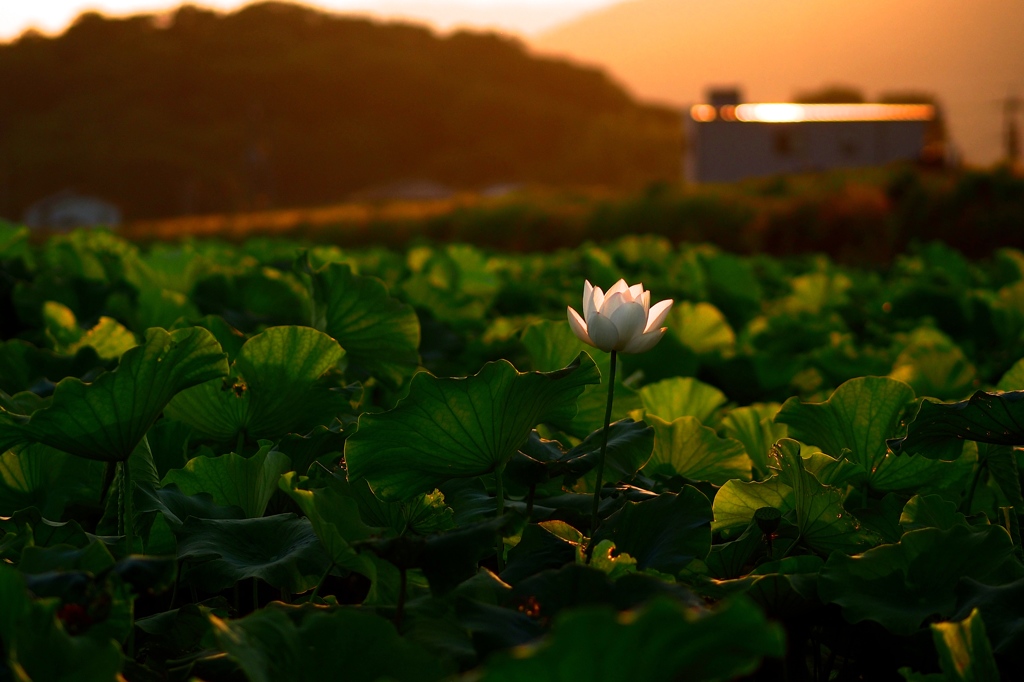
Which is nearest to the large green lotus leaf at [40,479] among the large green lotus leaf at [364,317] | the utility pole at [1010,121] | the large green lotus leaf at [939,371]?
the large green lotus leaf at [364,317]

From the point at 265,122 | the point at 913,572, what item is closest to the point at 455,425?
the point at 913,572

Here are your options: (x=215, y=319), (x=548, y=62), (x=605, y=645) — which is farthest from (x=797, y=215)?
(x=548, y=62)

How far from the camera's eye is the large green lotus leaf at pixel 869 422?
47.1 inches

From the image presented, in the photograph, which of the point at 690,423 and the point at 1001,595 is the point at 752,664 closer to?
the point at 1001,595

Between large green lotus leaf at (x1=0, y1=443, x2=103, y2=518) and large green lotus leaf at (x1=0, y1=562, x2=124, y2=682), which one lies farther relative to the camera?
large green lotus leaf at (x1=0, y1=443, x2=103, y2=518)

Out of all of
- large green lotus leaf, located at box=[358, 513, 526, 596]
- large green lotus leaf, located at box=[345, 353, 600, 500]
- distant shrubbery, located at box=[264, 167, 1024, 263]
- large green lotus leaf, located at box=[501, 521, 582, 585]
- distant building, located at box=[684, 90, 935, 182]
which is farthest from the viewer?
distant building, located at box=[684, 90, 935, 182]

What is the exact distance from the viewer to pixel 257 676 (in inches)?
26.4

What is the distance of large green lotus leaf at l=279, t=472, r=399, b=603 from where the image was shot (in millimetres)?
845

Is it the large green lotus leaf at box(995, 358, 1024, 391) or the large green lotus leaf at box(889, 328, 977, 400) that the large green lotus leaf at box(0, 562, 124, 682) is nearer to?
the large green lotus leaf at box(995, 358, 1024, 391)

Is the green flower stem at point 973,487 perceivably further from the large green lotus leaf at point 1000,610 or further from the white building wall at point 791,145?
the white building wall at point 791,145

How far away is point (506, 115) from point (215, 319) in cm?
9199

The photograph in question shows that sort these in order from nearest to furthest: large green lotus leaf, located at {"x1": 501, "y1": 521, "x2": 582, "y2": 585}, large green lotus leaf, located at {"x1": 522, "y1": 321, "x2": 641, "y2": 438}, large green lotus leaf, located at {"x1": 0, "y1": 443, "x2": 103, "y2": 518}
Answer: large green lotus leaf, located at {"x1": 501, "y1": 521, "x2": 582, "y2": 585}
large green lotus leaf, located at {"x1": 0, "y1": 443, "x2": 103, "y2": 518}
large green lotus leaf, located at {"x1": 522, "y1": 321, "x2": 641, "y2": 438}

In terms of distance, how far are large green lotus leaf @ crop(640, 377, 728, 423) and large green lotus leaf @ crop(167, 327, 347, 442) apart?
1.70 ft

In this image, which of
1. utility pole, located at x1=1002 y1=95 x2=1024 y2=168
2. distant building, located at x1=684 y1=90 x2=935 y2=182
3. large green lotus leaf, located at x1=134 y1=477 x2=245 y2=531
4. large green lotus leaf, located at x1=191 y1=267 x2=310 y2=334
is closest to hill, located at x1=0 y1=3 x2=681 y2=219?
utility pole, located at x1=1002 y1=95 x2=1024 y2=168
